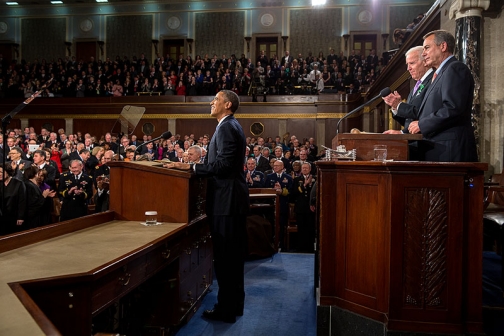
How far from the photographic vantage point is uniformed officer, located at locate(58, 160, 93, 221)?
16.8 ft

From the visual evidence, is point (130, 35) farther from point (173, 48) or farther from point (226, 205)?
point (226, 205)

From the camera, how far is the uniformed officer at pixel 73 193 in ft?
16.8

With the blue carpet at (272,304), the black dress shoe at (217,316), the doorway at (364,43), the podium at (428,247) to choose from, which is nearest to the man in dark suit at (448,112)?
the podium at (428,247)

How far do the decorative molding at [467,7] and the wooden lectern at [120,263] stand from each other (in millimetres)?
3884

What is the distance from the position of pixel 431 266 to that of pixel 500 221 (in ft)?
4.53

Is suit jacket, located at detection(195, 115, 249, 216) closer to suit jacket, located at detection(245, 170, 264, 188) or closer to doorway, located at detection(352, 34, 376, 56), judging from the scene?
suit jacket, located at detection(245, 170, 264, 188)

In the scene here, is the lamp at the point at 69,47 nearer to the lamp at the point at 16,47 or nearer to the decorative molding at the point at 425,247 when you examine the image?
the lamp at the point at 16,47

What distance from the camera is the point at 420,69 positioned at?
9.16 feet

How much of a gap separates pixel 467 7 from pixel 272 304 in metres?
4.13

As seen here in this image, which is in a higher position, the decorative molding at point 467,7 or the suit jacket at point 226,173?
the decorative molding at point 467,7

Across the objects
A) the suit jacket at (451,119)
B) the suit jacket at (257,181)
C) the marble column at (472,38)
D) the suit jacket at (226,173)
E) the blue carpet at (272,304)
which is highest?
the marble column at (472,38)

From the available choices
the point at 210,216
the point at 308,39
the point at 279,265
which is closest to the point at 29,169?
the point at 210,216

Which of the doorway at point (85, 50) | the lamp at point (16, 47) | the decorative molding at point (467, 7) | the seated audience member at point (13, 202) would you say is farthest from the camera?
the lamp at point (16, 47)

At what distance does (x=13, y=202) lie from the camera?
4379mm
